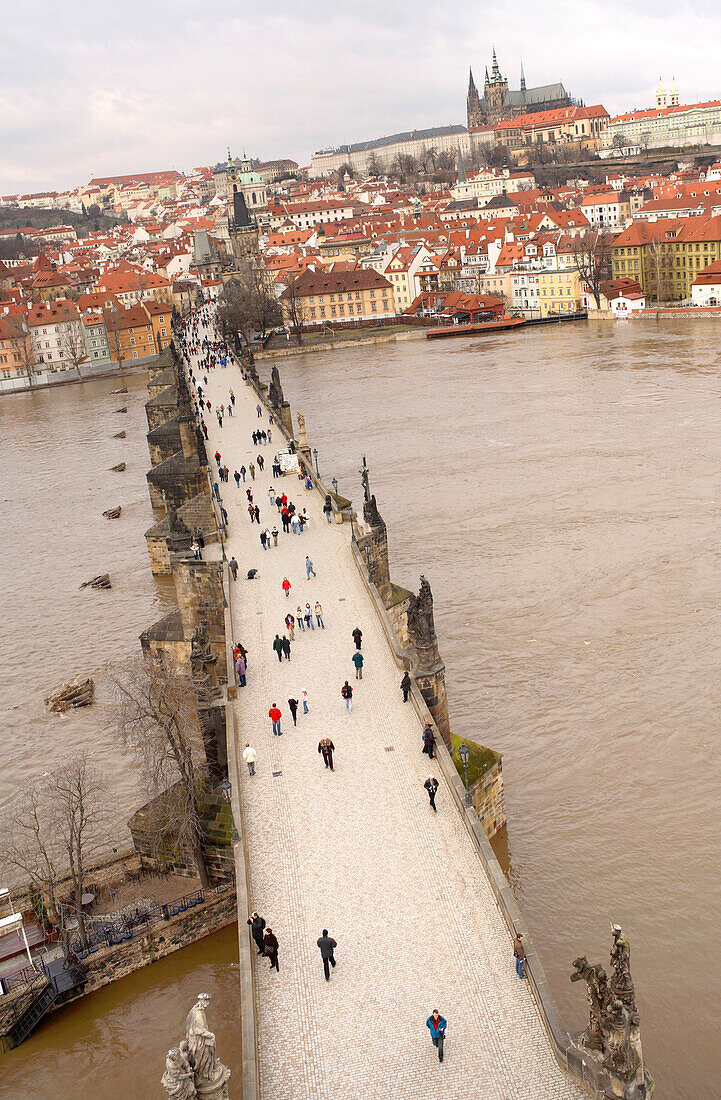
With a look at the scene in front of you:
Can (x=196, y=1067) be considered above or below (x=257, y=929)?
above

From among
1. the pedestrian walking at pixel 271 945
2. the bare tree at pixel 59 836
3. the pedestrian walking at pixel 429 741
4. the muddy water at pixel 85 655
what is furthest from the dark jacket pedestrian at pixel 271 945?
the bare tree at pixel 59 836

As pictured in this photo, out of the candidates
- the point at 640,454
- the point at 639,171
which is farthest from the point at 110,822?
the point at 639,171

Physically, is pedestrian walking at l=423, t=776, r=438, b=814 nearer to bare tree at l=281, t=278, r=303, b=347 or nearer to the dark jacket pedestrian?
the dark jacket pedestrian

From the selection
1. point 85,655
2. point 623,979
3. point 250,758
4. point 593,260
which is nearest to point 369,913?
point 623,979

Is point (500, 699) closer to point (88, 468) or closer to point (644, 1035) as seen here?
point (644, 1035)

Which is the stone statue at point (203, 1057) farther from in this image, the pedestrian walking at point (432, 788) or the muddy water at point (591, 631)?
the muddy water at point (591, 631)

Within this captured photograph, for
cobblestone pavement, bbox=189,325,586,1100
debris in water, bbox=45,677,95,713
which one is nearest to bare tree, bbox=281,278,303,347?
debris in water, bbox=45,677,95,713

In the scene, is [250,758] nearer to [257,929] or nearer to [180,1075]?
[257,929]
